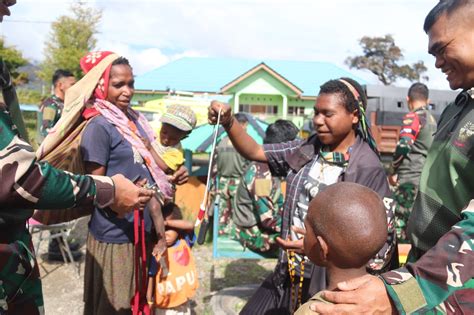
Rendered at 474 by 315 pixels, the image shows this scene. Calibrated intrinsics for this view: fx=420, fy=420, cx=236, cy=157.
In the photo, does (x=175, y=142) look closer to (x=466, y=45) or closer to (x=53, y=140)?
(x=53, y=140)

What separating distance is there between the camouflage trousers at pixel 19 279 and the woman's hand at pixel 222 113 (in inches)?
52.6

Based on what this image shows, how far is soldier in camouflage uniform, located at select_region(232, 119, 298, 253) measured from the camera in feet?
14.6

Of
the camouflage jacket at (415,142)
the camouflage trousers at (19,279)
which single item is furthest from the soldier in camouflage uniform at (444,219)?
the camouflage jacket at (415,142)

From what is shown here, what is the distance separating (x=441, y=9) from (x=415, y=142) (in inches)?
189

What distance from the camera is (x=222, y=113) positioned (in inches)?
109

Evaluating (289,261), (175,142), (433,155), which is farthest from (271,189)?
(433,155)

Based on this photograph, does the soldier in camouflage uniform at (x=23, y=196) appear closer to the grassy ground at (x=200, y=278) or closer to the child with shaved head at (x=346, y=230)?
the child with shaved head at (x=346, y=230)

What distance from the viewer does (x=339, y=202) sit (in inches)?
62.4

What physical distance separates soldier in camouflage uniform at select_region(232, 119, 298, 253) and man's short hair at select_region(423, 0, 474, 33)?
2.74m

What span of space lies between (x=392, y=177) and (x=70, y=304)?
16.4 ft

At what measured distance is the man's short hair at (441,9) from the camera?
5.40ft

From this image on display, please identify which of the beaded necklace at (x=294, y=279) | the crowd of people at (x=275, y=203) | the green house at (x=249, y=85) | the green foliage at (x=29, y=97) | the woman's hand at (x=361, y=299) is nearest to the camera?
the woman's hand at (x=361, y=299)

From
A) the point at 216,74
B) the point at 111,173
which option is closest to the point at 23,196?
the point at 111,173

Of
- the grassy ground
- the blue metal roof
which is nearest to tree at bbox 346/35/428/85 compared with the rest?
the blue metal roof
